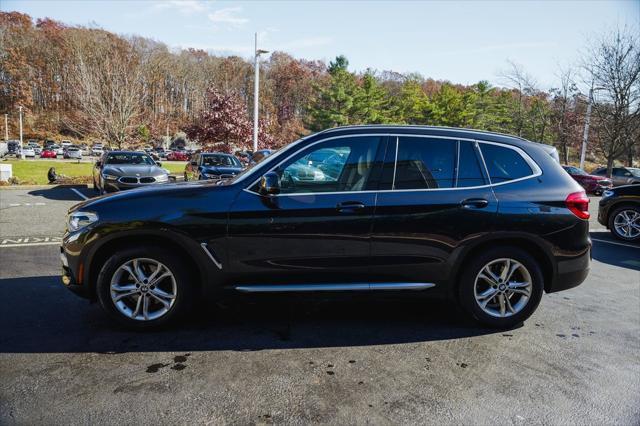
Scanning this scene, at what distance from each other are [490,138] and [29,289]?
5.19 m

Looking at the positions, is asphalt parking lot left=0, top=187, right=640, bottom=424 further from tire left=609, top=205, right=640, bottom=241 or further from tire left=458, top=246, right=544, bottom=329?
tire left=609, top=205, right=640, bottom=241

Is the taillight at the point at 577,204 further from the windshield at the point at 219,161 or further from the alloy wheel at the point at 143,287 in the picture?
the windshield at the point at 219,161

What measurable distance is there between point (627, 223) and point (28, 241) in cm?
1177

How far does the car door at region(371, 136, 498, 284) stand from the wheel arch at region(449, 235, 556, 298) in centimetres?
12

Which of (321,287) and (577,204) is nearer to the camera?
(321,287)

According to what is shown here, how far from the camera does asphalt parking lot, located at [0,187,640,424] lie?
9.12ft

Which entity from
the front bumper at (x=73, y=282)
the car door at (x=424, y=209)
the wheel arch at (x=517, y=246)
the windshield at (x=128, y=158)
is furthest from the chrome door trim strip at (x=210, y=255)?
the windshield at (x=128, y=158)

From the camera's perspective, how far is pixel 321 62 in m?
93.1

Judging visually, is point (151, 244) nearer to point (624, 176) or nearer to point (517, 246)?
point (517, 246)

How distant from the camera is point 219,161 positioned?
16.5 metres

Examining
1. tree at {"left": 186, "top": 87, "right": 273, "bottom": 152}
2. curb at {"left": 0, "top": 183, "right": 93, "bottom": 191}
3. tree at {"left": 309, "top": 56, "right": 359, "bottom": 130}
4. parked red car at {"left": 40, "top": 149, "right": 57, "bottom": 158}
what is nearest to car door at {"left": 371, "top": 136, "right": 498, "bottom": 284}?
curb at {"left": 0, "top": 183, "right": 93, "bottom": 191}

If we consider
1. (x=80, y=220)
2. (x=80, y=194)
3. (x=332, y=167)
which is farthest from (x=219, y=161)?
(x=332, y=167)

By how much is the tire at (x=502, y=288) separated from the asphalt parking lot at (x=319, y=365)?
16cm

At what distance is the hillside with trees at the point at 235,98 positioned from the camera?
91.2 feet
